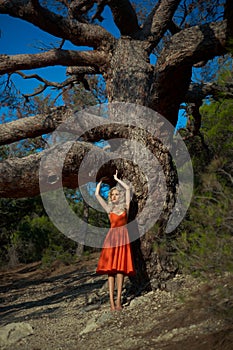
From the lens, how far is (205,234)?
280 cm

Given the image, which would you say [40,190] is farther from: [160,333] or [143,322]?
[160,333]

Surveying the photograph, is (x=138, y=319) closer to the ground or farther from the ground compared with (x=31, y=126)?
closer to the ground

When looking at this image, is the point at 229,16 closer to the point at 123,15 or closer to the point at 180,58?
the point at 180,58

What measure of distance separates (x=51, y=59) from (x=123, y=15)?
1.38 meters

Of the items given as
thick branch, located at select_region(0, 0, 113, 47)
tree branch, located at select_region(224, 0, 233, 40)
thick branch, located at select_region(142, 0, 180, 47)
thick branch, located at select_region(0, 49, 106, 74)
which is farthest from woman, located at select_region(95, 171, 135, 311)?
thick branch, located at select_region(142, 0, 180, 47)

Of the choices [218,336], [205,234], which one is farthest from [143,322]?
[205,234]

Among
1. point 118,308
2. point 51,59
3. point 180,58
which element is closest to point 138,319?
point 118,308

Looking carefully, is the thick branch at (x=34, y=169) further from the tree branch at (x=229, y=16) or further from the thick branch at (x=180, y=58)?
the tree branch at (x=229, y=16)

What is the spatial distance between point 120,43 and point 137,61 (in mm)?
504

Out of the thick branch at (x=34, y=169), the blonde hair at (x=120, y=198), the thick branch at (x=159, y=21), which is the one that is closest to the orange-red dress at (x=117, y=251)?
the blonde hair at (x=120, y=198)

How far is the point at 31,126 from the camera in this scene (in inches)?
257

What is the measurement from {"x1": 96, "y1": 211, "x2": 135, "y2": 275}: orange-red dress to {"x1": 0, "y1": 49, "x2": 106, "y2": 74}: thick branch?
2846 millimetres

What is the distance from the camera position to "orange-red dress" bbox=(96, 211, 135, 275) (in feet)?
16.8

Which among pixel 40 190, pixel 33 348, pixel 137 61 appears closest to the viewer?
pixel 33 348
